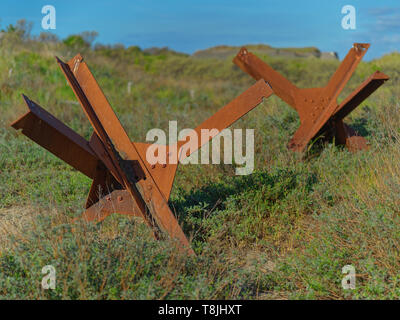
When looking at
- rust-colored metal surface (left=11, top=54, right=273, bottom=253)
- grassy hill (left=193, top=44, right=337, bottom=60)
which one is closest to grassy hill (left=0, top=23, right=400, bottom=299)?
rust-colored metal surface (left=11, top=54, right=273, bottom=253)

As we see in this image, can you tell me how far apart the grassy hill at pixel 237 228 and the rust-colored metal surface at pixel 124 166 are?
16 centimetres

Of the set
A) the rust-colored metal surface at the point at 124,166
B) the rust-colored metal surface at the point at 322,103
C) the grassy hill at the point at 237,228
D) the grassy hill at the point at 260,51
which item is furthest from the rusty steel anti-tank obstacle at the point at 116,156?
the grassy hill at the point at 260,51

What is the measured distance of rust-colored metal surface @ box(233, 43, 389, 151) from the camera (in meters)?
5.45

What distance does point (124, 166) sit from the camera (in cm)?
340

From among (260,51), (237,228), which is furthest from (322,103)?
(260,51)

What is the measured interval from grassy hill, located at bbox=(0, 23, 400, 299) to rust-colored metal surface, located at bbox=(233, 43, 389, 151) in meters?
0.24

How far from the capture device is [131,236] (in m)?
3.22

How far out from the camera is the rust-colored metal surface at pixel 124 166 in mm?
3250

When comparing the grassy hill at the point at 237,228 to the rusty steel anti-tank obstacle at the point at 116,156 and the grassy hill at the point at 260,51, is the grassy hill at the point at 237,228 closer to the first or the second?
the rusty steel anti-tank obstacle at the point at 116,156

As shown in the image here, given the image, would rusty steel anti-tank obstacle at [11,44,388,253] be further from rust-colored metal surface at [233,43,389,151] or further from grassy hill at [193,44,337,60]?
grassy hill at [193,44,337,60]

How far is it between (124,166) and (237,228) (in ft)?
3.98

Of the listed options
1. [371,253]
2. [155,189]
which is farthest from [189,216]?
[371,253]

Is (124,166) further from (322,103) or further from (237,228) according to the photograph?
(322,103)
